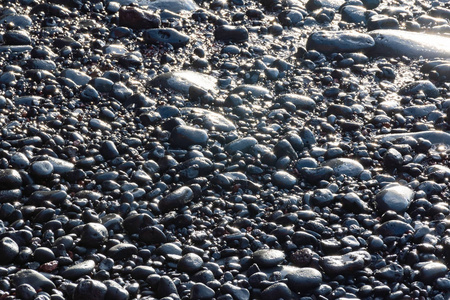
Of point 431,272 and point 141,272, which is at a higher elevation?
point 431,272

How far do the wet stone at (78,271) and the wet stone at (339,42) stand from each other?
508 cm

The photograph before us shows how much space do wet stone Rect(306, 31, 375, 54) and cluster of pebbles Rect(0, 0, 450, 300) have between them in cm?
2

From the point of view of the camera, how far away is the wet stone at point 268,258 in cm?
437

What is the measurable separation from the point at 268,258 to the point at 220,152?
5.60 ft

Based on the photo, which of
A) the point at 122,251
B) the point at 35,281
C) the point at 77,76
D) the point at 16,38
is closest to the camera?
the point at 35,281

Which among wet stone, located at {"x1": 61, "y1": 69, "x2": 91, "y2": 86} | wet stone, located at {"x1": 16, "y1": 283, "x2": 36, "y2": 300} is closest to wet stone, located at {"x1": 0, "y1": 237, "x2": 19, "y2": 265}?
wet stone, located at {"x1": 16, "y1": 283, "x2": 36, "y2": 300}

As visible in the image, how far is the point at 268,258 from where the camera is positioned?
4.38 metres

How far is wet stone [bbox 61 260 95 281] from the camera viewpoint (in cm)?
417

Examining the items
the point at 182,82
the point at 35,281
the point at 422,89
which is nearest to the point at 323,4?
the point at 422,89

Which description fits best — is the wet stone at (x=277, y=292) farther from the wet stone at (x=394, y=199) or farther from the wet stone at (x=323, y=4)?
the wet stone at (x=323, y=4)

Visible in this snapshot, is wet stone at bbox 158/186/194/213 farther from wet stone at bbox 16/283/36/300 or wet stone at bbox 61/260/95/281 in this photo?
wet stone at bbox 16/283/36/300

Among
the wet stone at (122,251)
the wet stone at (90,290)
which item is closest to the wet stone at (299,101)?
the wet stone at (122,251)

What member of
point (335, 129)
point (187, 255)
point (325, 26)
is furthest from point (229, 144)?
point (325, 26)

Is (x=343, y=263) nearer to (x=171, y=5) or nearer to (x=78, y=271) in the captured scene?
(x=78, y=271)
